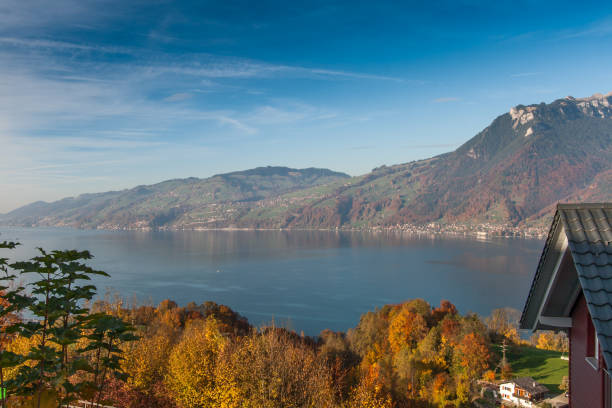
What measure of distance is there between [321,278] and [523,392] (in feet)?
193

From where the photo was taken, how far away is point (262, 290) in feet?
234

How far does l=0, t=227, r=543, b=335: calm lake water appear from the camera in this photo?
201 ft

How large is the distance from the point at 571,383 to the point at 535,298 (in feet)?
2.31

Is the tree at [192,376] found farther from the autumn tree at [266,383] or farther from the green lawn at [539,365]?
the green lawn at [539,365]

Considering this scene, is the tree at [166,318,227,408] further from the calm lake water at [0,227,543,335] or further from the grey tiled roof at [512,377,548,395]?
the calm lake water at [0,227,543,335]

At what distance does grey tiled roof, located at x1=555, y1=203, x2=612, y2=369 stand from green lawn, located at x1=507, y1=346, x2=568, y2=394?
1137 inches

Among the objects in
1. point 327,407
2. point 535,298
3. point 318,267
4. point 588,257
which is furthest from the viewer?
point 318,267

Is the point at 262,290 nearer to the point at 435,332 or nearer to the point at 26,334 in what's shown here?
the point at 435,332

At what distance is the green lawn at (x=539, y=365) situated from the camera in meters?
27.2

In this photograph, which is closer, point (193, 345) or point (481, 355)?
point (193, 345)

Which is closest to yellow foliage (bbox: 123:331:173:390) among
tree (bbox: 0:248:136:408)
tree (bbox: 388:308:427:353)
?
tree (bbox: 0:248:136:408)

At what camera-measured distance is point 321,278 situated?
81500mm

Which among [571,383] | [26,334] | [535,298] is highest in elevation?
[535,298]

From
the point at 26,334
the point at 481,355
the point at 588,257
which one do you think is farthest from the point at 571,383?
the point at 481,355
